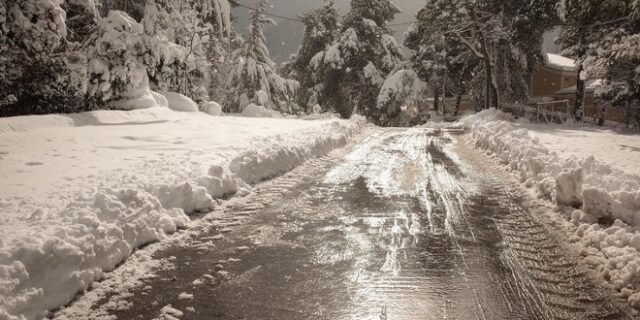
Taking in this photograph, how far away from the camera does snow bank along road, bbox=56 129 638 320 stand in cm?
319

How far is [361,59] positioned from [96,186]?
27.5 meters

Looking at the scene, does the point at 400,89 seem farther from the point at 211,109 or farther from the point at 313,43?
the point at 211,109

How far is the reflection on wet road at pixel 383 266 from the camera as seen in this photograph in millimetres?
3197

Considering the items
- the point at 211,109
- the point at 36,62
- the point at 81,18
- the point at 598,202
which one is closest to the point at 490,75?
the point at 211,109

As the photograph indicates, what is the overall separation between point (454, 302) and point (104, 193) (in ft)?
12.4

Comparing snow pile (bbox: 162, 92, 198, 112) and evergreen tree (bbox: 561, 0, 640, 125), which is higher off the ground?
evergreen tree (bbox: 561, 0, 640, 125)

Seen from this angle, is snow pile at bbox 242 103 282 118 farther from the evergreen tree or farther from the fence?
the fence

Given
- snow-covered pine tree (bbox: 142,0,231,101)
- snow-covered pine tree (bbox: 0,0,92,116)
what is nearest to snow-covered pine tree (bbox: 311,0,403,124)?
snow-covered pine tree (bbox: 142,0,231,101)

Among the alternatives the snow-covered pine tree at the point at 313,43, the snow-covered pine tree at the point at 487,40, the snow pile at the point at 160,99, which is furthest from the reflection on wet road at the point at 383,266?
the snow-covered pine tree at the point at 313,43

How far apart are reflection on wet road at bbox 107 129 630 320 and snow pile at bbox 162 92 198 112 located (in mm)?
13160

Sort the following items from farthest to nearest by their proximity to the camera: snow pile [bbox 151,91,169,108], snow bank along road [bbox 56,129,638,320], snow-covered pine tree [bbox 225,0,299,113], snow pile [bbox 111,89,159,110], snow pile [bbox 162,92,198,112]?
snow-covered pine tree [bbox 225,0,299,113] → snow pile [bbox 162,92,198,112] → snow pile [bbox 151,91,169,108] → snow pile [bbox 111,89,159,110] → snow bank along road [bbox 56,129,638,320]

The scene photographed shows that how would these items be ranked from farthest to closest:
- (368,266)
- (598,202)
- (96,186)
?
(96,186) → (598,202) → (368,266)

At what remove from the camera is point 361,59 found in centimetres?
3122

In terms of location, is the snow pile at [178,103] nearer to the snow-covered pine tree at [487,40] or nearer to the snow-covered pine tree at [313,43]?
the snow-covered pine tree at [487,40]
